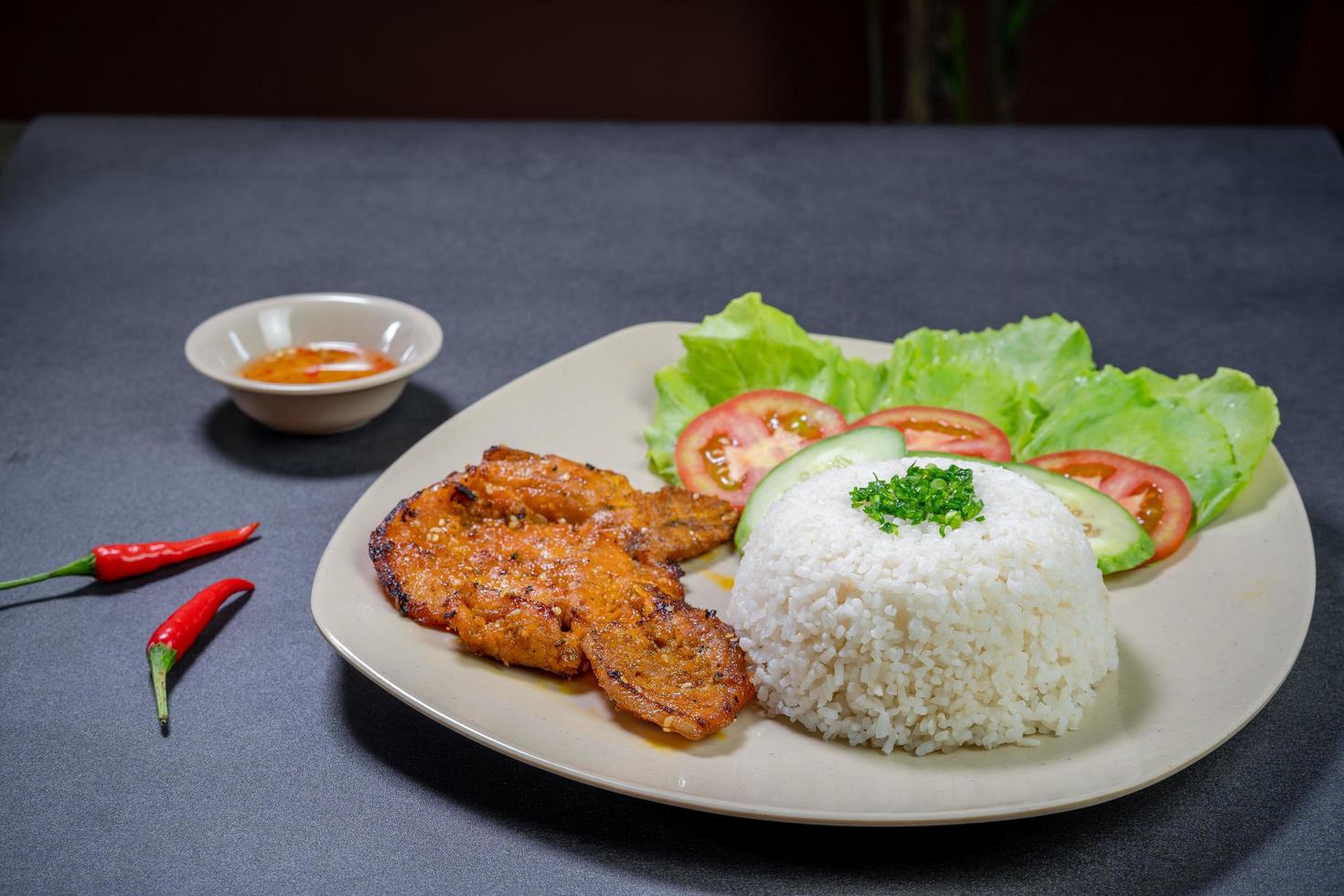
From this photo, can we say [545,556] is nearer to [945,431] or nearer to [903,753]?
[903,753]

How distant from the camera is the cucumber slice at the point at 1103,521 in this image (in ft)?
8.93

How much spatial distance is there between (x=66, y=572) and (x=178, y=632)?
413 mm

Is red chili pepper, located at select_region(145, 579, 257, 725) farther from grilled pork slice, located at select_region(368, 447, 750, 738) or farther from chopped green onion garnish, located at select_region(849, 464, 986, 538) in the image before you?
chopped green onion garnish, located at select_region(849, 464, 986, 538)

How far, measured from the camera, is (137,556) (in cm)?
290

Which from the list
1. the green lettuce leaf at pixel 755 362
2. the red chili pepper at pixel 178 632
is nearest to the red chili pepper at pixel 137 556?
the red chili pepper at pixel 178 632

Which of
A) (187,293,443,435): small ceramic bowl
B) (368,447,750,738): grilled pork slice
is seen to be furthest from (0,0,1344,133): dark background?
(368,447,750,738): grilled pork slice

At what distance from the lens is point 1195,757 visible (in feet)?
6.86

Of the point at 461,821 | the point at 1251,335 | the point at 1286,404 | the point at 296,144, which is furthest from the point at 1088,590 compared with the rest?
the point at 296,144

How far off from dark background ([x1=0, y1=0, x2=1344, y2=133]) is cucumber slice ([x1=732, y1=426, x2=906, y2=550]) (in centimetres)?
467

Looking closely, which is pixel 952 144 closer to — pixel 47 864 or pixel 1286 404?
pixel 1286 404

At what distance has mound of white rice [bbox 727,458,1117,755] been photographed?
2271mm

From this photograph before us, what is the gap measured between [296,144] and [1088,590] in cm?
445

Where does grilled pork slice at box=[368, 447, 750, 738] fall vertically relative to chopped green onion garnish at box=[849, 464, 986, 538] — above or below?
below

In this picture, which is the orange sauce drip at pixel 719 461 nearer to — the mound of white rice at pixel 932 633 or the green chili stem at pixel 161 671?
the mound of white rice at pixel 932 633
